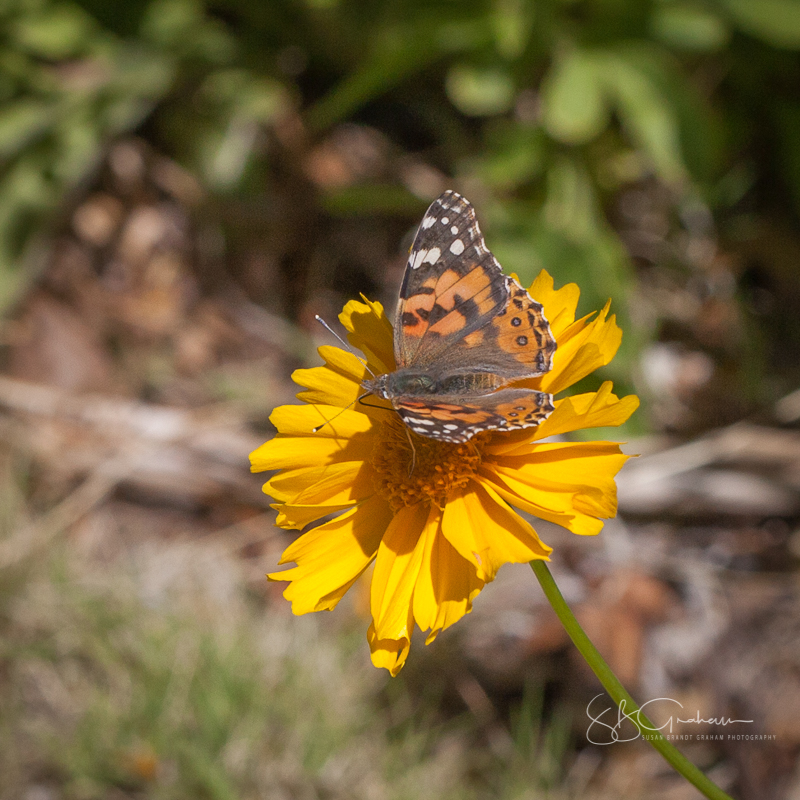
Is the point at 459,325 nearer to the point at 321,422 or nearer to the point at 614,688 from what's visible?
the point at 321,422

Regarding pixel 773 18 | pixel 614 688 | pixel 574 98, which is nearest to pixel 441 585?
pixel 614 688

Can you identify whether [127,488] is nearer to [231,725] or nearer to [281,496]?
[231,725]

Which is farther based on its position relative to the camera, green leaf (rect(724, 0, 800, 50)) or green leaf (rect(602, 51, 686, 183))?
green leaf (rect(602, 51, 686, 183))

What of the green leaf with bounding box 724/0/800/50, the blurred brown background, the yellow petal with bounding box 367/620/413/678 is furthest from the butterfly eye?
the green leaf with bounding box 724/0/800/50

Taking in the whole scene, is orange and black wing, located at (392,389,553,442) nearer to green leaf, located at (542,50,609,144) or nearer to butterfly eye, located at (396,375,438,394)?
butterfly eye, located at (396,375,438,394)

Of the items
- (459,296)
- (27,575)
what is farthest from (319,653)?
(459,296)

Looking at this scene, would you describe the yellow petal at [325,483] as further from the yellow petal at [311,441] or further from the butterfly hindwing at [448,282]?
the butterfly hindwing at [448,282]
